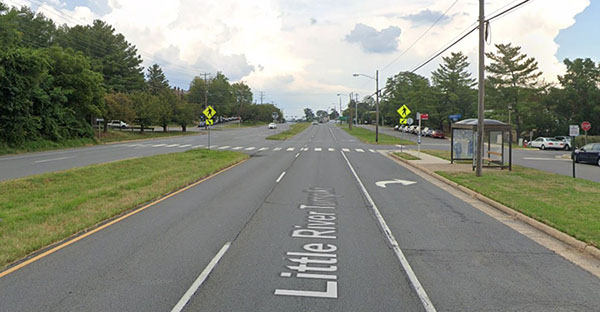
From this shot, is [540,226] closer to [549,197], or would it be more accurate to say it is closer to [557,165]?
[549,197]

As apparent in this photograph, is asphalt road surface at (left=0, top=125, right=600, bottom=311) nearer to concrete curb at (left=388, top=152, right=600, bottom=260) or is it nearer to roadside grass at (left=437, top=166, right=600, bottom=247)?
concrete curb at (left=388, top=152, right=600, bottom=260)

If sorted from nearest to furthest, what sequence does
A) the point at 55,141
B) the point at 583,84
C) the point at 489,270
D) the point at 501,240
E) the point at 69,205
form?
1. the point at 489,270
2. the point at 501,240
3. the point at 69,205
4. the point at 55,141
5. the point at 583,84

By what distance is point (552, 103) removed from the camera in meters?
55.3

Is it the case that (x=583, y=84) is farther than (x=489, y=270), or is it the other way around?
(x=583, y=84)

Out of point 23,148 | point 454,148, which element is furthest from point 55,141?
point 454,148

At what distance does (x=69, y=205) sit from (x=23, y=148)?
26518mm

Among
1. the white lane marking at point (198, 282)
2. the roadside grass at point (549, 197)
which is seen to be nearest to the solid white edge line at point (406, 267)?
the white lane marking at point (198, 282)

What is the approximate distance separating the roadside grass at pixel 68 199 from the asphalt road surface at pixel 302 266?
0.62m

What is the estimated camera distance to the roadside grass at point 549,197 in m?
8.16

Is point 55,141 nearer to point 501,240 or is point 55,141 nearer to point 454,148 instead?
point 454,148

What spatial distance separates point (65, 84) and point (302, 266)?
140 ft

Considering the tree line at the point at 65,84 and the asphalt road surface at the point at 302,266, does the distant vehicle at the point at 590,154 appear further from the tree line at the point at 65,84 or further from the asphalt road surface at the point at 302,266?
the tree line at the point at 65,84

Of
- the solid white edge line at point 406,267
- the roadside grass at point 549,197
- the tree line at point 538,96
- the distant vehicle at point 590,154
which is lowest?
the solid white edge line at point 406,267

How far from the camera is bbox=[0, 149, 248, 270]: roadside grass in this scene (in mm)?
7209
